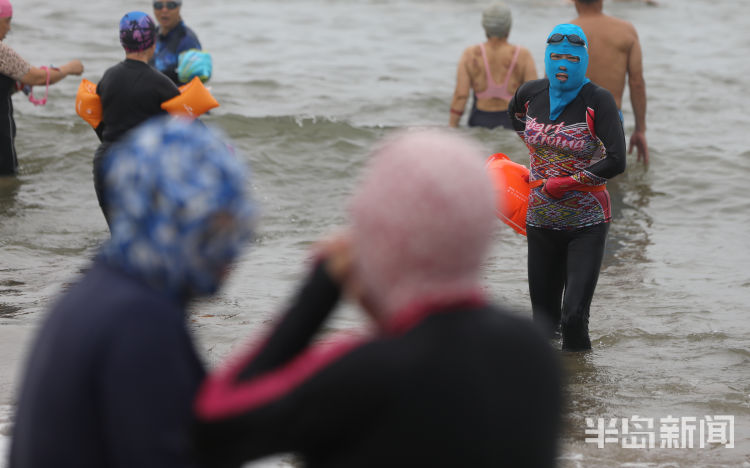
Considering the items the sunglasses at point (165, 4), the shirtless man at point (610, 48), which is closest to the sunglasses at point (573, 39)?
the shirtless man at point (610, 48)

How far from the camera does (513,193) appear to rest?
17.6ft

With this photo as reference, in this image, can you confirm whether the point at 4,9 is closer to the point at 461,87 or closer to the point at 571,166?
the point at 461,87

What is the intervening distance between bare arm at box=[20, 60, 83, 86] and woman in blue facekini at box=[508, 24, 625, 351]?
4.07 metres

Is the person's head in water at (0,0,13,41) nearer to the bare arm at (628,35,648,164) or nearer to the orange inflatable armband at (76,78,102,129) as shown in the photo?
the orange inflatable armband at (76,78,102,129)

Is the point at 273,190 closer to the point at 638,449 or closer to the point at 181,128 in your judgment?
the point at 638,449

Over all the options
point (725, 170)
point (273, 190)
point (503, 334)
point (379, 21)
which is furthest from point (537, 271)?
point (379, 21)

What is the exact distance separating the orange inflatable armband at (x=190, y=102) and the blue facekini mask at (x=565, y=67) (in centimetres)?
249

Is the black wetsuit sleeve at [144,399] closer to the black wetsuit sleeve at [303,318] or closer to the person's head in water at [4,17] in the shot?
the black wetsuit sleeve at [303,318]

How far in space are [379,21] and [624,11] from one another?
6.54 metres

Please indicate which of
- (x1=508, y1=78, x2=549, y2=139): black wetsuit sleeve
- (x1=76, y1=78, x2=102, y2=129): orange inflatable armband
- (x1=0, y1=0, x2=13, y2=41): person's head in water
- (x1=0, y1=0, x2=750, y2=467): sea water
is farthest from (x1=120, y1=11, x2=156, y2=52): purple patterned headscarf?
(x1=508, y1=78, x2=549, y2=139): black wetsuit sleeve

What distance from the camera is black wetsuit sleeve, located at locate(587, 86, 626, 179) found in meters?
4.87

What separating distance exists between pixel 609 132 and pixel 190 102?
290 centimetres

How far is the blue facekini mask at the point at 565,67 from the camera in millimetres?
4941

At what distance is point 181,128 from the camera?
1644mm
